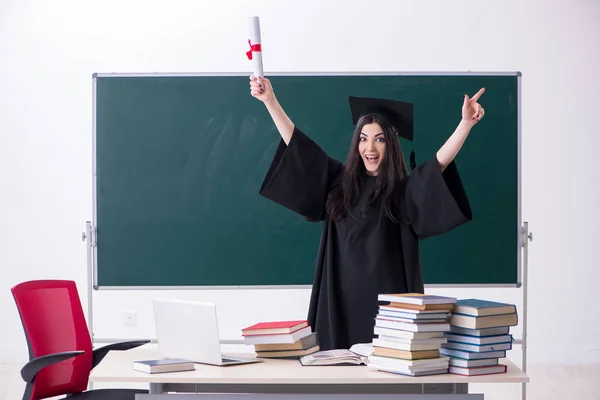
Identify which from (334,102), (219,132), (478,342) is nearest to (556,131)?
(334,102)

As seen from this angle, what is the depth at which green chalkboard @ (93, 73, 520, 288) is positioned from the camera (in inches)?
183

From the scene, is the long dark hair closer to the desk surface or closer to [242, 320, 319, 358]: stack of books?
[242, 320, 319, 358]: stack of books

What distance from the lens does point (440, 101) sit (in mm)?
4703

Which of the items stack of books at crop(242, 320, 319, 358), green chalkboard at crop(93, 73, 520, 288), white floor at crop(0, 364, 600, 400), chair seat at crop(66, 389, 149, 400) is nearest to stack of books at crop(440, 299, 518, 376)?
stack of books at crop(242, 320, 319, 358)

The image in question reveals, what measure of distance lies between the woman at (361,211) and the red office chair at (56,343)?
86cm

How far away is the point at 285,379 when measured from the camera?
228cm

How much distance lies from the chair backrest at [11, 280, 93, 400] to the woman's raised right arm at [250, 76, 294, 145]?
1.11 meters

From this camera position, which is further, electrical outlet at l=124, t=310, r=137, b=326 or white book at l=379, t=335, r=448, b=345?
electrical outlet at l=124, t=310, r=137, b=326

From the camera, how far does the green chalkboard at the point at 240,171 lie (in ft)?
15.3

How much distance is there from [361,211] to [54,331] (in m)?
1.33

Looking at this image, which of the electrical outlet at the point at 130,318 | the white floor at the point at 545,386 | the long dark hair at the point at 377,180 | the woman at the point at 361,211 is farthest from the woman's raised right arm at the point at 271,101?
the electrical outlet at the point at 130,318

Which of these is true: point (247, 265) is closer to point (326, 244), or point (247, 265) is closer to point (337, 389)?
point (326, 244)

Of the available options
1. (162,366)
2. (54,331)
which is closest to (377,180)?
(162,366)

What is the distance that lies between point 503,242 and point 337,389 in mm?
2429
